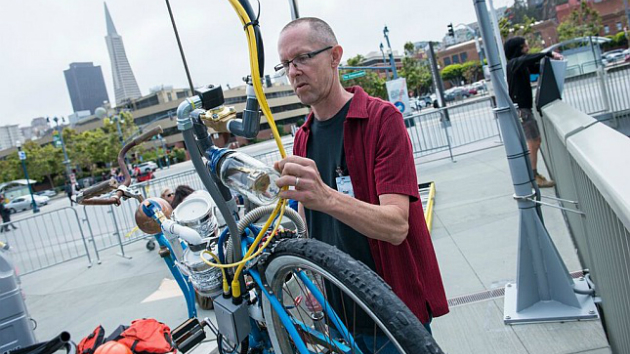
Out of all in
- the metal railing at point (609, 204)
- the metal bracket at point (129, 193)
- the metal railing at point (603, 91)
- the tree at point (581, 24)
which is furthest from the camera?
the tree at point (581, 24)

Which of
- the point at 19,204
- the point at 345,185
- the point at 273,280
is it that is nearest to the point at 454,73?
the point at 19,204

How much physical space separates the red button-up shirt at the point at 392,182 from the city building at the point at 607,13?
5951 centimetres

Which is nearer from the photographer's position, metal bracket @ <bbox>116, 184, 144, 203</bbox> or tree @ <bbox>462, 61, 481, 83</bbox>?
metal bracket @ <bbox>116, 184, 144, 203</bbox>

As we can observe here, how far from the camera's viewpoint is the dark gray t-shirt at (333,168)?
1745 millimetres

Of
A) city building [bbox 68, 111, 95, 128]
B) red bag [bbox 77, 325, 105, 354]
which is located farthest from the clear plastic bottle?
city building [bbox 68, 111, 95, 128]

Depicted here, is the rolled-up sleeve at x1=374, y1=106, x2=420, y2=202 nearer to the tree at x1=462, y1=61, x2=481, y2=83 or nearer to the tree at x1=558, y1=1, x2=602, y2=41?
the tree at x1=558, y1=1, x2=602, y2=41

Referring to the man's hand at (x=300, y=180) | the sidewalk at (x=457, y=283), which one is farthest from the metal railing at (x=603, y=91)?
the man's hand at (x=300, y=180)

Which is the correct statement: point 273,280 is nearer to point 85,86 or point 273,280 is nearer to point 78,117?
point 78,117

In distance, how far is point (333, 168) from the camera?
5.84 ft

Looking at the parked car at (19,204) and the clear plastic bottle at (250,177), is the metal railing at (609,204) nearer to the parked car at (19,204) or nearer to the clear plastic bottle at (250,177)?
the clear plastic bottle at (250,177)

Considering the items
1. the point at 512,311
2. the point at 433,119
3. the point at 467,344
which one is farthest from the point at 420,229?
the point at 433,119

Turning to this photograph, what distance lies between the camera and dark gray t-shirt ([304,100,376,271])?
175cm

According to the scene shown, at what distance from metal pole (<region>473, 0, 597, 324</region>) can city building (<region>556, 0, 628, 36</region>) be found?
57711 mm

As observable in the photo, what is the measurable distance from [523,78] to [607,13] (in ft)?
232
